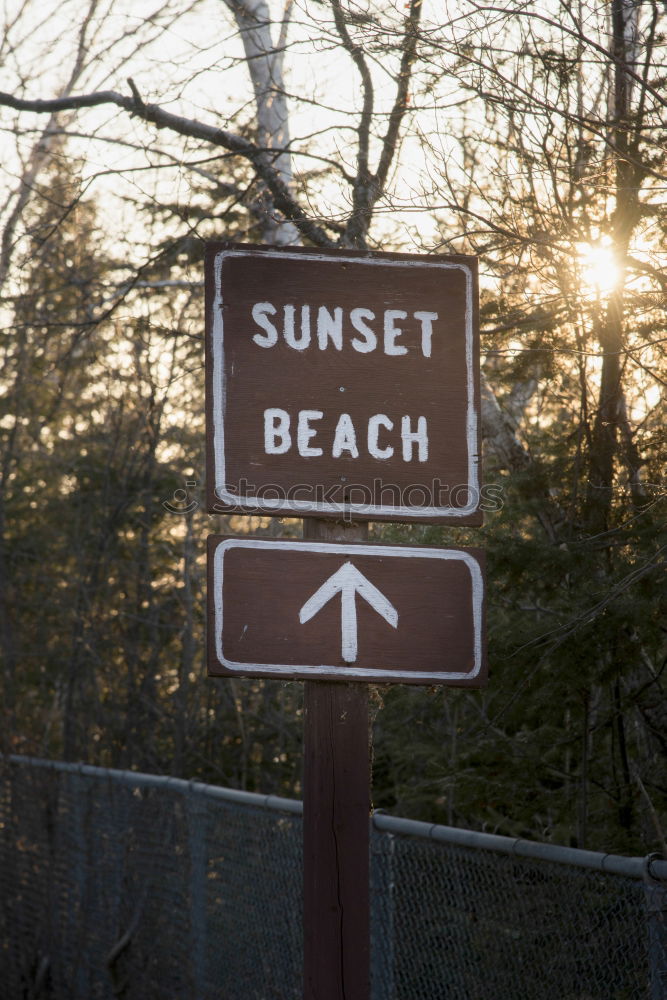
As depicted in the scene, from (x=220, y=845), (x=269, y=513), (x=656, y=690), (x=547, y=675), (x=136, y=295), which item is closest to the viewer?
(x=269, y=513)

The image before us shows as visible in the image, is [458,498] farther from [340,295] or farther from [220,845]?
[220,845]

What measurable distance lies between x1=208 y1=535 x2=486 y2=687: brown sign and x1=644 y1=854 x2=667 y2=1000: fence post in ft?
3.44

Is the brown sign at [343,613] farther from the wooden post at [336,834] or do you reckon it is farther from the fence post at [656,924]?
the fence post at [656,924]

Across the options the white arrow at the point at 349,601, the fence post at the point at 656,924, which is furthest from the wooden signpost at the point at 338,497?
the fence post at the point at 656,924

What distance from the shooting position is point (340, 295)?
331 centimetres

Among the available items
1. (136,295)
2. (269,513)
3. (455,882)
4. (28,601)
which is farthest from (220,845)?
(28,601)

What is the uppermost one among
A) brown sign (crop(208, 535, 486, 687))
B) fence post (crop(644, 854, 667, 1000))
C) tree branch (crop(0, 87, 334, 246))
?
tree branch (crop(0, 87, 334, 246))

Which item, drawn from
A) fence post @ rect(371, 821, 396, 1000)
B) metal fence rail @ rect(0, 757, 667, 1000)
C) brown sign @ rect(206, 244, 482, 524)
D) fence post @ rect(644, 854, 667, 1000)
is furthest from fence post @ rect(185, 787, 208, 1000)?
brown sign @ rect(206, 244, 482, 524)

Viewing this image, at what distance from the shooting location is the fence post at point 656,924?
3.62m

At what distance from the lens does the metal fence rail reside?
4082mm

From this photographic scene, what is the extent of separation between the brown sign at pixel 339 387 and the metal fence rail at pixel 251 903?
1516 millimetres

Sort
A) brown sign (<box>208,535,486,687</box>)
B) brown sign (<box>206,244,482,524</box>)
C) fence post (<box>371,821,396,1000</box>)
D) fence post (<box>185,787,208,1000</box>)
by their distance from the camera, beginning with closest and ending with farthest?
1. brown sign (<box>208,535,486,687</box>)
2. brown sign (<box>206,244,482,524</box>)
3. fence post (<box>371,821,396,1000</box>)
4. fence post (<box>185,787,208,1000</box>)

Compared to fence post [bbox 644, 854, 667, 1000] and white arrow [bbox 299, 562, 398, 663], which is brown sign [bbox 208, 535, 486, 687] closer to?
white arrow [bbox 299, 562, 398, 663]

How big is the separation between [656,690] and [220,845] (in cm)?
243
